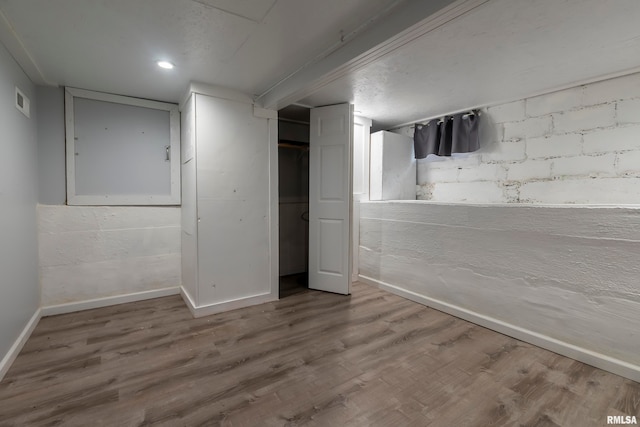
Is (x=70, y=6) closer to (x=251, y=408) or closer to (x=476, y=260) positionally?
(x=251, y=408)

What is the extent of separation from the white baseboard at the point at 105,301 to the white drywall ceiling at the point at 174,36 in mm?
2198

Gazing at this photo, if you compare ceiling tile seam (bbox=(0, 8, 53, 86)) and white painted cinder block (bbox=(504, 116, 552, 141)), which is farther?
white painted cinder block (bbox=(504, 116, 552, 141))

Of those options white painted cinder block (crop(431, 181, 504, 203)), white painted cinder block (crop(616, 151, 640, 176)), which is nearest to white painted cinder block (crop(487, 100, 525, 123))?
white painted cinder block (crop(431, 181, 504, 203))

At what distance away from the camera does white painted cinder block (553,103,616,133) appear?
2566 millimetres

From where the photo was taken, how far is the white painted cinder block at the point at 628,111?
2.43 meters

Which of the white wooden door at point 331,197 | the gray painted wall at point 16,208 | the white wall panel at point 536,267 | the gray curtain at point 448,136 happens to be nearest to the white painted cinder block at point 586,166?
the gray curtain at point 448,136

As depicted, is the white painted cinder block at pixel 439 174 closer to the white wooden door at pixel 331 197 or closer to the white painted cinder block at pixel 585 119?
the white painted cinder block at pixel 585 119

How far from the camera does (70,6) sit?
1587 mm

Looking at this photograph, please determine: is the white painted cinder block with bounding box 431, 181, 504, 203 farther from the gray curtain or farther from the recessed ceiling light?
the recessed ceiling light

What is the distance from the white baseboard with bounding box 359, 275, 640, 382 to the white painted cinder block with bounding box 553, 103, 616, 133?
205cm

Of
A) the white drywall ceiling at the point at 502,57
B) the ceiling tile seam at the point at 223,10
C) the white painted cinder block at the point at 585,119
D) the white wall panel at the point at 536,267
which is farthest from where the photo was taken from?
the white painted cinder block at the point at 585,119

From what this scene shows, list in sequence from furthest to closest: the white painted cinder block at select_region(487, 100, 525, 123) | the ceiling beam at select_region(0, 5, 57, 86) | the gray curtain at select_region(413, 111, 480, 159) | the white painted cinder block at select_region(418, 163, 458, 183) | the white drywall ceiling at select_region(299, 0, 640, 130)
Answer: the white painted cinder block at select_region(418, 163, 458, 183) < the gray curtain at select_region(413, 111, 480, 159) < the white painted cinder block at select_region(487, 100, 525, 123) < the ceiling beam at select_region(0, 5, 57, 86) < the white drywall ceiling at select_region(299, 0, 640, 130)

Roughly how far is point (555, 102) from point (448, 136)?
1.12 m

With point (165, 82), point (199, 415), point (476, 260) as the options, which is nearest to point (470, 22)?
point (476, 260)
